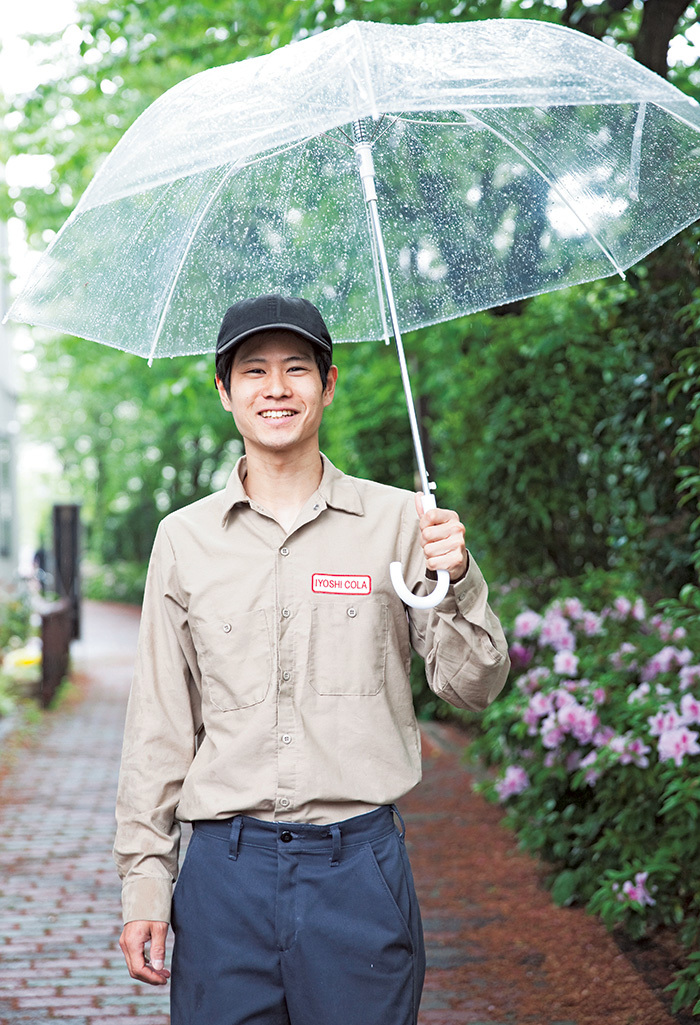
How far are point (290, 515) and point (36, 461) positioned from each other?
5445 cm

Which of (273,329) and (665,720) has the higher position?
(273,329)

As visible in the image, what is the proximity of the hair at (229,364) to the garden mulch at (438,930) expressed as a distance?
1.23 meters

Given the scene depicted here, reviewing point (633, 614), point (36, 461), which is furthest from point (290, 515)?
point (36, 461)

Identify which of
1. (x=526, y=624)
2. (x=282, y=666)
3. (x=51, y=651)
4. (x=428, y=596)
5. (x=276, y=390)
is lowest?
(x=51, y=651)

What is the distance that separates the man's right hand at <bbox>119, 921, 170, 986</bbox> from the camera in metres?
2.24

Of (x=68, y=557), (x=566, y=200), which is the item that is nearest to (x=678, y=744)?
(x=566, y=200)

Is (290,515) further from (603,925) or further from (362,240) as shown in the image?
(603,925)

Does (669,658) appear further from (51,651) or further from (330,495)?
(51,651)

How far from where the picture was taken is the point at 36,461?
180 feet

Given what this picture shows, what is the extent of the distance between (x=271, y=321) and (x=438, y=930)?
11.4ft

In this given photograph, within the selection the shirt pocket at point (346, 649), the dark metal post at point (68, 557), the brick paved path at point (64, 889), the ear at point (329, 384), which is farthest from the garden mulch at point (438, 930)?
the dark metal post at point (68, 557)

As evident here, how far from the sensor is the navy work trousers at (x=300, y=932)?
213 cm

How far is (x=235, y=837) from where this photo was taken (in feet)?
7.16

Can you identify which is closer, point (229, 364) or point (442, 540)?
point (442, 540)
